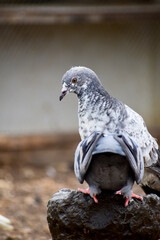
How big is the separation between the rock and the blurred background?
11.6ft

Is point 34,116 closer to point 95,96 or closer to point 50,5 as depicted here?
point 50,5

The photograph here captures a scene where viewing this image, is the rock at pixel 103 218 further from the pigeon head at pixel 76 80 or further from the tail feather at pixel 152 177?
the pigeon head at pixel 76 80

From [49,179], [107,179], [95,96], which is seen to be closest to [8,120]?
[49,179]

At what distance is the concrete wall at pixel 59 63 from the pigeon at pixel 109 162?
4253 mm

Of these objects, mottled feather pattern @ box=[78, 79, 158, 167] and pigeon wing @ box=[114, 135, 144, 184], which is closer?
pigeon wing @ box=[114, 135, 144, 184]

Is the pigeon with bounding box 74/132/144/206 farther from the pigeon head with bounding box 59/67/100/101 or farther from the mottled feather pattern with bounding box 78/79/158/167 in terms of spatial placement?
the pigeon head with bounding box 59/67/100/101

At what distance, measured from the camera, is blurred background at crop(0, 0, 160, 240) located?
7.54m

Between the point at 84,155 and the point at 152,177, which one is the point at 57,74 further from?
the point at 84,155

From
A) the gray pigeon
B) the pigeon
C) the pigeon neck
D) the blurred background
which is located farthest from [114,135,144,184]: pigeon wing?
the blurred background

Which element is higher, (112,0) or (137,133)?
(112,0)

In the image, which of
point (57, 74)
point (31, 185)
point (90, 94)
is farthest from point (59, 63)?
point (90, 94)

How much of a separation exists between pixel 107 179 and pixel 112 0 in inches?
195

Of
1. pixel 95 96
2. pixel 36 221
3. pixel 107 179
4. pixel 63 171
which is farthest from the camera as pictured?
pixel 63 171

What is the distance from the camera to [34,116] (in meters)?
7.79
